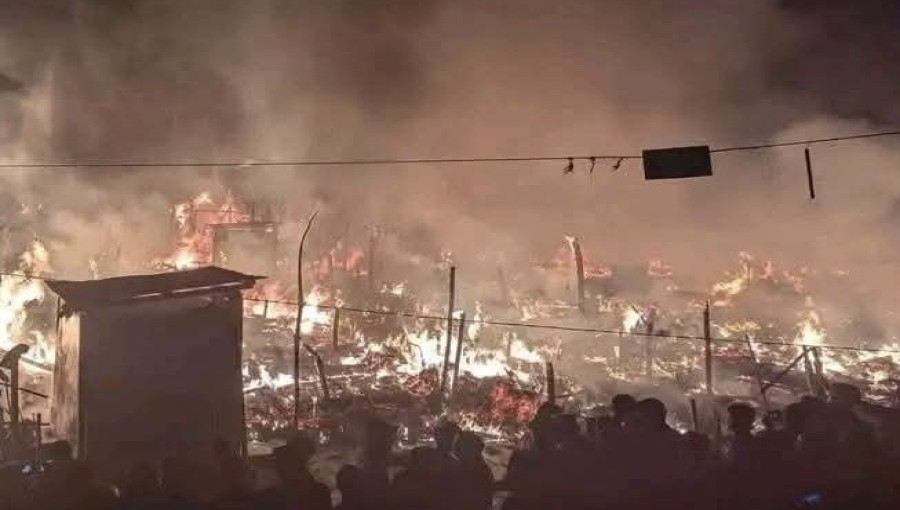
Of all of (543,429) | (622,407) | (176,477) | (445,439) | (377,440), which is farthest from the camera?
(622,407)

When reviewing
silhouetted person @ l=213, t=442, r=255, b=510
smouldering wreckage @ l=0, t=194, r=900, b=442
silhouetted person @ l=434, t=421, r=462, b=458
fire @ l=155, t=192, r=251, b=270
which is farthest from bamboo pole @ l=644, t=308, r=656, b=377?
silhouetted person @ l=213, t=442, r=255, b=510

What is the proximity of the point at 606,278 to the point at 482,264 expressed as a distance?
5.96m

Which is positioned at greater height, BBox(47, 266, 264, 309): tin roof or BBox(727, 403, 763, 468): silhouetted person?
BBox(47, 266, 264, 309): tin roof

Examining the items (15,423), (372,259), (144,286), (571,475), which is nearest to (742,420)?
(571,475)

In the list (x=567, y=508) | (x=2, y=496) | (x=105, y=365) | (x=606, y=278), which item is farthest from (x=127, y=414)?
(x=606, y=278)

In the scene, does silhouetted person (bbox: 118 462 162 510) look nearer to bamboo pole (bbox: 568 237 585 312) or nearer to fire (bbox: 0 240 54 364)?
fire (bbox: 0 240 54 364)

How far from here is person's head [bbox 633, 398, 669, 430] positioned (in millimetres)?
7692

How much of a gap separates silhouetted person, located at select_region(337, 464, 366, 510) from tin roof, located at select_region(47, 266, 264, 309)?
8.14 meters

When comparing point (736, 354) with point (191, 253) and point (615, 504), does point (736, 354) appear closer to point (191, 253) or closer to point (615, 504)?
point (615, 504)

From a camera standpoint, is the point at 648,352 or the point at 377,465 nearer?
the point at 377,465

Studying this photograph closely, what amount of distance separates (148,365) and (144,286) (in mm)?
1587

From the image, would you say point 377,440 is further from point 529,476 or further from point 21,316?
point 21,316

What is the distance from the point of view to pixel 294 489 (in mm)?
6266

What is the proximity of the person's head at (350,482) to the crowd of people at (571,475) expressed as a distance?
0.4 inches
